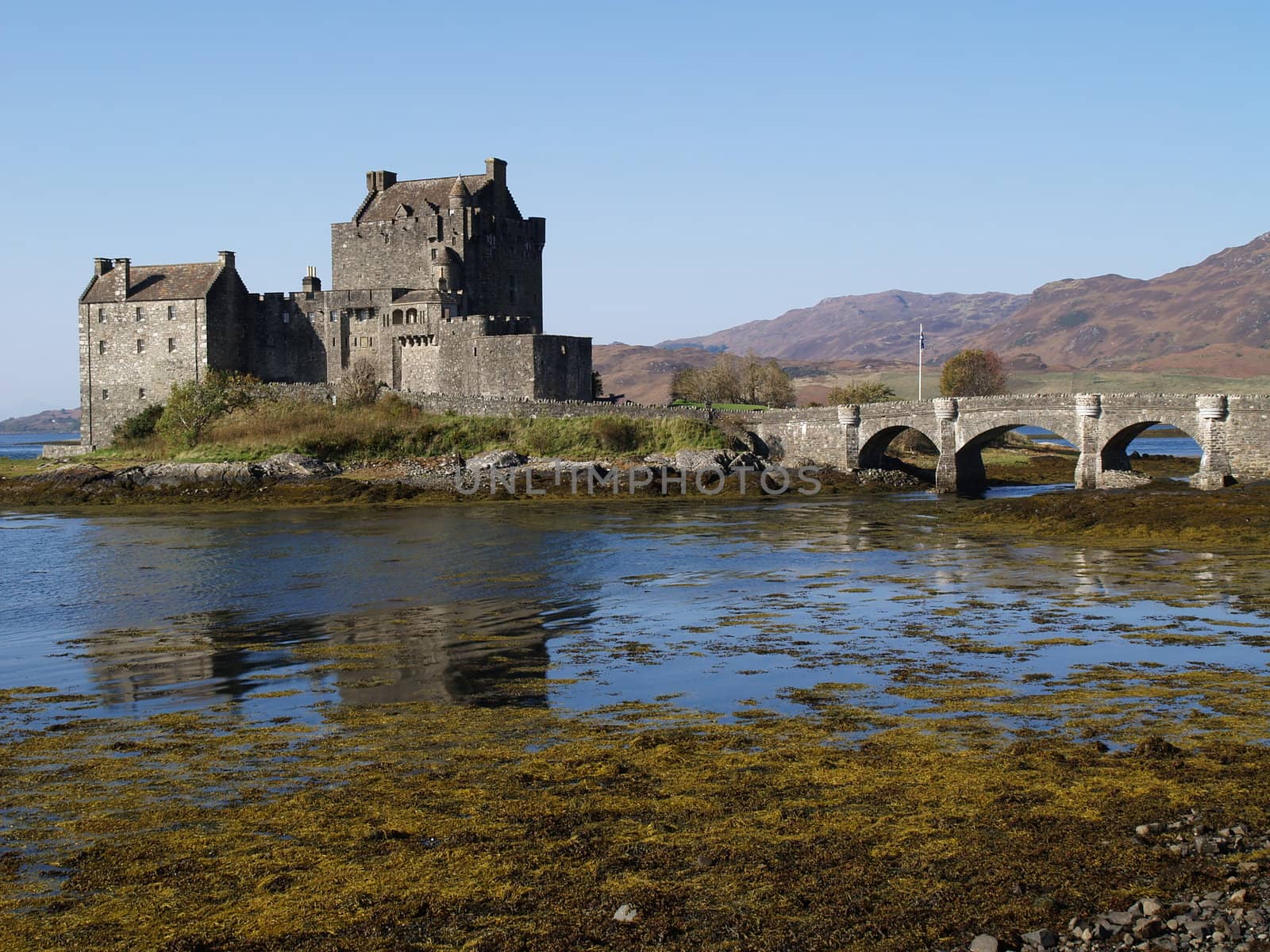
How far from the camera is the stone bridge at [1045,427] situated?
4931cm

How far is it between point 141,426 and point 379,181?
1954 cm

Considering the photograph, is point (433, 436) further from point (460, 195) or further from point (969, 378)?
point (969, 378)

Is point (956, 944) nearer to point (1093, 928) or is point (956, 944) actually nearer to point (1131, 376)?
point (1093, 928)

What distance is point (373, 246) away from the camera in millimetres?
72625

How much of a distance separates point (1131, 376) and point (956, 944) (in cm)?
19791

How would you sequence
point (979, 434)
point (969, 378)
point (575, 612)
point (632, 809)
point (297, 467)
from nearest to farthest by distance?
point (632, 809)
point (575, 612)
point (979, 434)
point (297, 467)
point (969, 378)

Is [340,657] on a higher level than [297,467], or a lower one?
lower

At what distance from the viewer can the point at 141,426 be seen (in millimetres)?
69438

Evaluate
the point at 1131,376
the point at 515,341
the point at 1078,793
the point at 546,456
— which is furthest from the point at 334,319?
the point at 1131,376

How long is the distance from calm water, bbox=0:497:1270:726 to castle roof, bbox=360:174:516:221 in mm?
31653

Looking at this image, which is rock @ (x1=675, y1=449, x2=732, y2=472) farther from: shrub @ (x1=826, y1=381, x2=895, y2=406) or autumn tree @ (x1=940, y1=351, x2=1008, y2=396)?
autumn tree @ (x1=940, y1=351, x2=1008, y2=396)

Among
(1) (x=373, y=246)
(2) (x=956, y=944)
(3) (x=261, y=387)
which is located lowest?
(2) (x=956, y=944)

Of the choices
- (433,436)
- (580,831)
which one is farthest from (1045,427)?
(580,831)

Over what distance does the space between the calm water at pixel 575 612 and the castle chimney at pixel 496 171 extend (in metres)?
33.2
